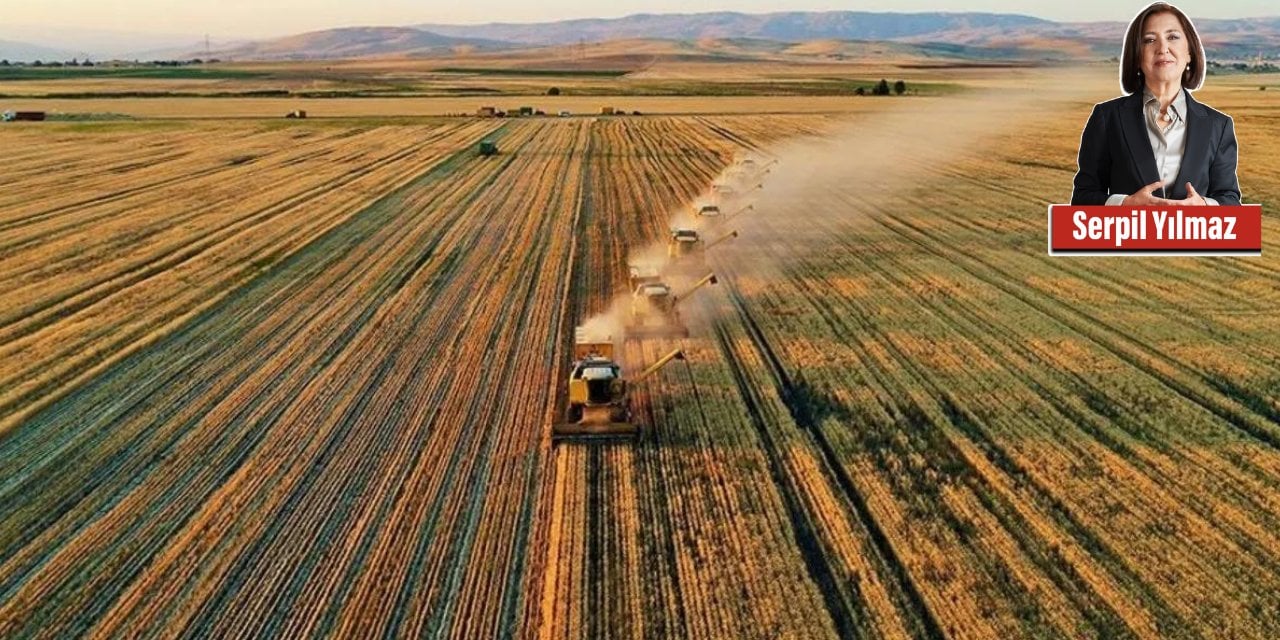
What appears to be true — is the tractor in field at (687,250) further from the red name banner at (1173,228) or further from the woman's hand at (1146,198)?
the woman's hand at (1146,198)

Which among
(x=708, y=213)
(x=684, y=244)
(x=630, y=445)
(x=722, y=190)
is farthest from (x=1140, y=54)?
(x=722, y=190)

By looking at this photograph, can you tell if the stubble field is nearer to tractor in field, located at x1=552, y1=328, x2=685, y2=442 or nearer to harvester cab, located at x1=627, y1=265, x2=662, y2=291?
tractor in field, located at x1=552, y1=328, x2=685, y2=442

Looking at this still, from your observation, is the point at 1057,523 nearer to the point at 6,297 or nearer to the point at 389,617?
the point at 389,617

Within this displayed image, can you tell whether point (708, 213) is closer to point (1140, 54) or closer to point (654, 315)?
point (654, 315)

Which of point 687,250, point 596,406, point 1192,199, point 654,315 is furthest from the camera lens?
point 687,250

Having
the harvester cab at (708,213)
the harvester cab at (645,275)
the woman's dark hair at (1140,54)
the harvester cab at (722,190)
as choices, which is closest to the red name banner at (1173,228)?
the woman's dark hair at (1140,54)

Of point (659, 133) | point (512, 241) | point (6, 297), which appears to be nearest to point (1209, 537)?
point (512, 241)
